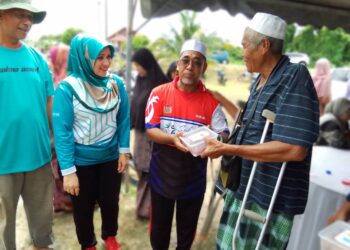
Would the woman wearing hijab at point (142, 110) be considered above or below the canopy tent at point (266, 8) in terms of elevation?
below

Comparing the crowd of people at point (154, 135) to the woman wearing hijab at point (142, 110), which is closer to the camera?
the crowd of people at point (154, 135)

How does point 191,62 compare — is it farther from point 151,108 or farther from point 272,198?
point 272,198

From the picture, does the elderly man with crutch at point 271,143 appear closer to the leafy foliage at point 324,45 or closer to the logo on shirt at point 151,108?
the logo on shirt at point 151,108

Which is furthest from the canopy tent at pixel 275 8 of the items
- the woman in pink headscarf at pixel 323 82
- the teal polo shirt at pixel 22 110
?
the woman in pink headscarf at pixel 323 82

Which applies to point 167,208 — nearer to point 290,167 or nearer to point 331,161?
point 290,167

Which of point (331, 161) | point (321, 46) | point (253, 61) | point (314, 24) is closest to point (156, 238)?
point (253, 61)

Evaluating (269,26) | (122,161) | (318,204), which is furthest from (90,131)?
(318,204)

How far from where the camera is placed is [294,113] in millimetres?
1428

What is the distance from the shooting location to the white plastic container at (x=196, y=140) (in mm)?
1717

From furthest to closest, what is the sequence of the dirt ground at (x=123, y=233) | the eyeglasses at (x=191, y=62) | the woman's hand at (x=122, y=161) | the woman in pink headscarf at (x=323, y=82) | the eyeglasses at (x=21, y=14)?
the woman in pink headscarf at (x=323, y=82) → the dirt ground at (x=123, y=233) → the woman's hand at (x=122, y=161) → the eyeglasses at (x=191, y=62) → the eyeglasses at (x=21, y=14)

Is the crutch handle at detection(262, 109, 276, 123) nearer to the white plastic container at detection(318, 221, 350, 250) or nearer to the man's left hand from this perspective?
the man's left hand

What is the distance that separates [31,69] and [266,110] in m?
1.63

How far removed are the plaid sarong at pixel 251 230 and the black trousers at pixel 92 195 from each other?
88 cm

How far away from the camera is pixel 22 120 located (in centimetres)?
200
